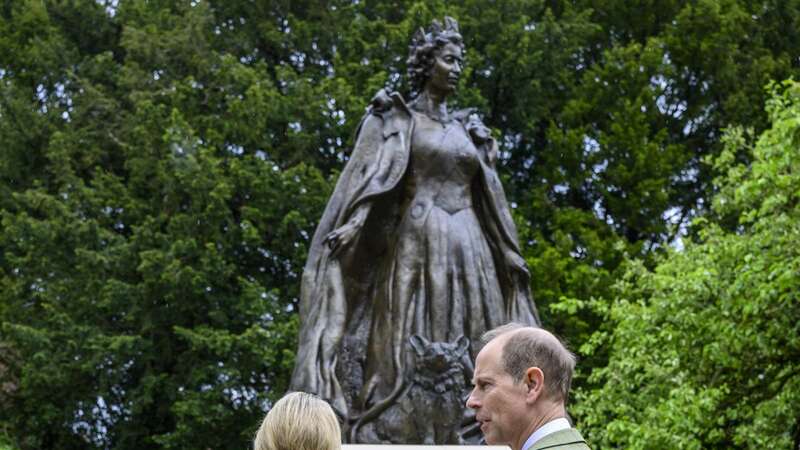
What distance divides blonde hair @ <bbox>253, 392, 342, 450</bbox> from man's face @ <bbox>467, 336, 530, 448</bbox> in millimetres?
382

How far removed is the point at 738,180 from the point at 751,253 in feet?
10.6

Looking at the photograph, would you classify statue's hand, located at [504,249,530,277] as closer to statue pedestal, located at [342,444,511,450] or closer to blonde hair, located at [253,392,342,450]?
statue pedestal, located at [342,444,511,450]

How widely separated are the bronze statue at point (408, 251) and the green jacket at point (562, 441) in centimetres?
576

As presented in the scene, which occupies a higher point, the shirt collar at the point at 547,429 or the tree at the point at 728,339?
the tree at the point at 728,339

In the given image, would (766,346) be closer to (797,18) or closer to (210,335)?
(210,335)

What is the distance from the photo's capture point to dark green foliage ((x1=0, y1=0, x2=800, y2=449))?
68.4ft

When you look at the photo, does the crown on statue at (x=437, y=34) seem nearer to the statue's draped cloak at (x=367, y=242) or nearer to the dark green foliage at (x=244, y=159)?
the statue's draped cloak at (x=367, y=242)

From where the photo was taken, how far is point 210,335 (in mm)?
20172

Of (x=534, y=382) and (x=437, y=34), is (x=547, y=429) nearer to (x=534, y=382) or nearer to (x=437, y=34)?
(x=534, y=382)

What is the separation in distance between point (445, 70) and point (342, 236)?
54.3 inches

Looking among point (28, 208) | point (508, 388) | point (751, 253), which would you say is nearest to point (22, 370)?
point (28, 208)

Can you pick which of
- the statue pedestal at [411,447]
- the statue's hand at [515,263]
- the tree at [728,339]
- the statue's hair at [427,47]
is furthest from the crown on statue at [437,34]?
the tree at [728,339]

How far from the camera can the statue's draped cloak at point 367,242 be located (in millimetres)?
9328

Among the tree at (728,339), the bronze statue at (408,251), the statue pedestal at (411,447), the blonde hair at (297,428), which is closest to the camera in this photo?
the blonde hair at (297,428)
